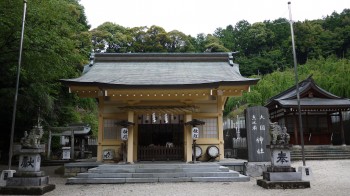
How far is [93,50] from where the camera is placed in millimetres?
36531

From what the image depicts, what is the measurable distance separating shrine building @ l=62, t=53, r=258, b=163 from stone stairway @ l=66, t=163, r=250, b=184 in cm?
125

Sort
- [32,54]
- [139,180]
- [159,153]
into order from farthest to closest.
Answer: [159,153] → [32,54] → [139,180]

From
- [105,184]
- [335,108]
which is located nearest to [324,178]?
[105,184]

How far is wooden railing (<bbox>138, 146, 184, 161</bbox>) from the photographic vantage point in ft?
42.3

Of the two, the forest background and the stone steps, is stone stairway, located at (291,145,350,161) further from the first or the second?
the forest background

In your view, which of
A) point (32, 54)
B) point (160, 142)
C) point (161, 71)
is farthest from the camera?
point (161, 71)

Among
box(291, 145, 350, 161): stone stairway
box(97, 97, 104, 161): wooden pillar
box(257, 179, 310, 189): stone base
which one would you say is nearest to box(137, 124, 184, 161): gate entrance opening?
box(97, 97, 104, 161): wooden pillar

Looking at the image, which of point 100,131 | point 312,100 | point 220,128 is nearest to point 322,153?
point 312,100

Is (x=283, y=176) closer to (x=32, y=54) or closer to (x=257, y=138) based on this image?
(x=257, y=138)

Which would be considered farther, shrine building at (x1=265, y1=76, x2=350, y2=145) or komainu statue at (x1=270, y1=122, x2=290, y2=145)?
shrine building at (x1=265, y1=76, x2=350, y2=145)

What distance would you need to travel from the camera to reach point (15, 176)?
830 cm

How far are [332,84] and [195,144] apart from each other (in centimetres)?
2146

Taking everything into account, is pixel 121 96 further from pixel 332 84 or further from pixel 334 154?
pixel 332 84

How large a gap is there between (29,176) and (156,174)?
4.03m
